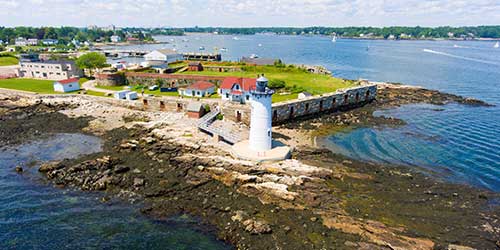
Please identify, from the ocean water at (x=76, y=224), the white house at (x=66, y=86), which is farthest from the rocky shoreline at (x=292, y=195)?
the white house at (x=66, y=86)

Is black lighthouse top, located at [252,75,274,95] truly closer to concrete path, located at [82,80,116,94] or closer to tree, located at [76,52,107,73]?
concrete path, located at [82,80,116,94]

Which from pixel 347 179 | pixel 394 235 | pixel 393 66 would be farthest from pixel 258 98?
pixel 393 66

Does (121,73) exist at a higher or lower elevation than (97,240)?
higher

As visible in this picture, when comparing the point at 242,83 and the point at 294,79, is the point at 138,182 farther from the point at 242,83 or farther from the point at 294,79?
the point at 294,79

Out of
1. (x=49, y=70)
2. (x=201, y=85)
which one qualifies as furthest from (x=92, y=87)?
(x=201, y=85)

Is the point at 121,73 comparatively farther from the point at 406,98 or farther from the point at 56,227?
the point at 406,98

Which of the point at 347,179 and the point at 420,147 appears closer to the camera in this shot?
the point at 347,179

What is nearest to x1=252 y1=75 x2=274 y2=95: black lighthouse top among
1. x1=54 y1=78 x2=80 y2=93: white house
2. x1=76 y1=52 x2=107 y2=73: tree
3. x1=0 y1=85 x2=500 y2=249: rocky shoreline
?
x1=0 y1=85 x2=500 y2=249: rocky shoreline
